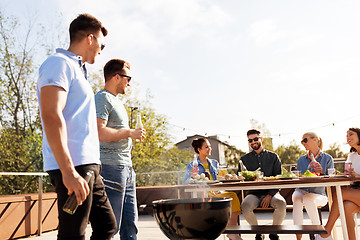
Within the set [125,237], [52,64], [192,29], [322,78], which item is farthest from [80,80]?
[322,78]

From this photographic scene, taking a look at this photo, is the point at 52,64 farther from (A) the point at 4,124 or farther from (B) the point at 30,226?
(A) the point at 4,124

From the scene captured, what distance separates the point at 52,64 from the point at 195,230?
38.2 inches

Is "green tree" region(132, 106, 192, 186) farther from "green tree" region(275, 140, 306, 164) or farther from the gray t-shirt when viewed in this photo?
the gray t-shirt

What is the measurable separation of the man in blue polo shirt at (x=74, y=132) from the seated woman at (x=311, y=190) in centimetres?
226

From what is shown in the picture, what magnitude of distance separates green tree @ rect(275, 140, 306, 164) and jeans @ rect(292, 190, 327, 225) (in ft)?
69.9

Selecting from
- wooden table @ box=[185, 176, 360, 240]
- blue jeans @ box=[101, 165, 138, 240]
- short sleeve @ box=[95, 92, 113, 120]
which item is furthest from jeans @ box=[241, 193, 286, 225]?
short sleeve @ box=[95, 92, 113, 120]

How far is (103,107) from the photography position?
1996mm

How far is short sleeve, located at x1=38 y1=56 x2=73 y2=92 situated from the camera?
A: 4.29ft

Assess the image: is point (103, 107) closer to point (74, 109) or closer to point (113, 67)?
point (113, 67)

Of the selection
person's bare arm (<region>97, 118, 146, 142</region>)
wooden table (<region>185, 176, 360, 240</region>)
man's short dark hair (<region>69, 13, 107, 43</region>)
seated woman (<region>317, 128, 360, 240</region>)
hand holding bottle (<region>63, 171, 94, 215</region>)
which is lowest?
seated woman (<region>317, 128, 360, 240</region>)

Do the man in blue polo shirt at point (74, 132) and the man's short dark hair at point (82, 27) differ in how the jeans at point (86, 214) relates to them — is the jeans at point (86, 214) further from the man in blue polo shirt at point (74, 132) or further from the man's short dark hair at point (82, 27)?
the man's short dark hair at point (82, 27)

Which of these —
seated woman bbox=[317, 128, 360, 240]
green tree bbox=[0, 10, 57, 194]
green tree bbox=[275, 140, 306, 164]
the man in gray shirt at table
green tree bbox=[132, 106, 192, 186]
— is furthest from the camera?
green tree bbox=[275, 140, 306, 164]

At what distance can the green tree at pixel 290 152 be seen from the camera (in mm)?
23781

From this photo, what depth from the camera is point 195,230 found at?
1535mm
